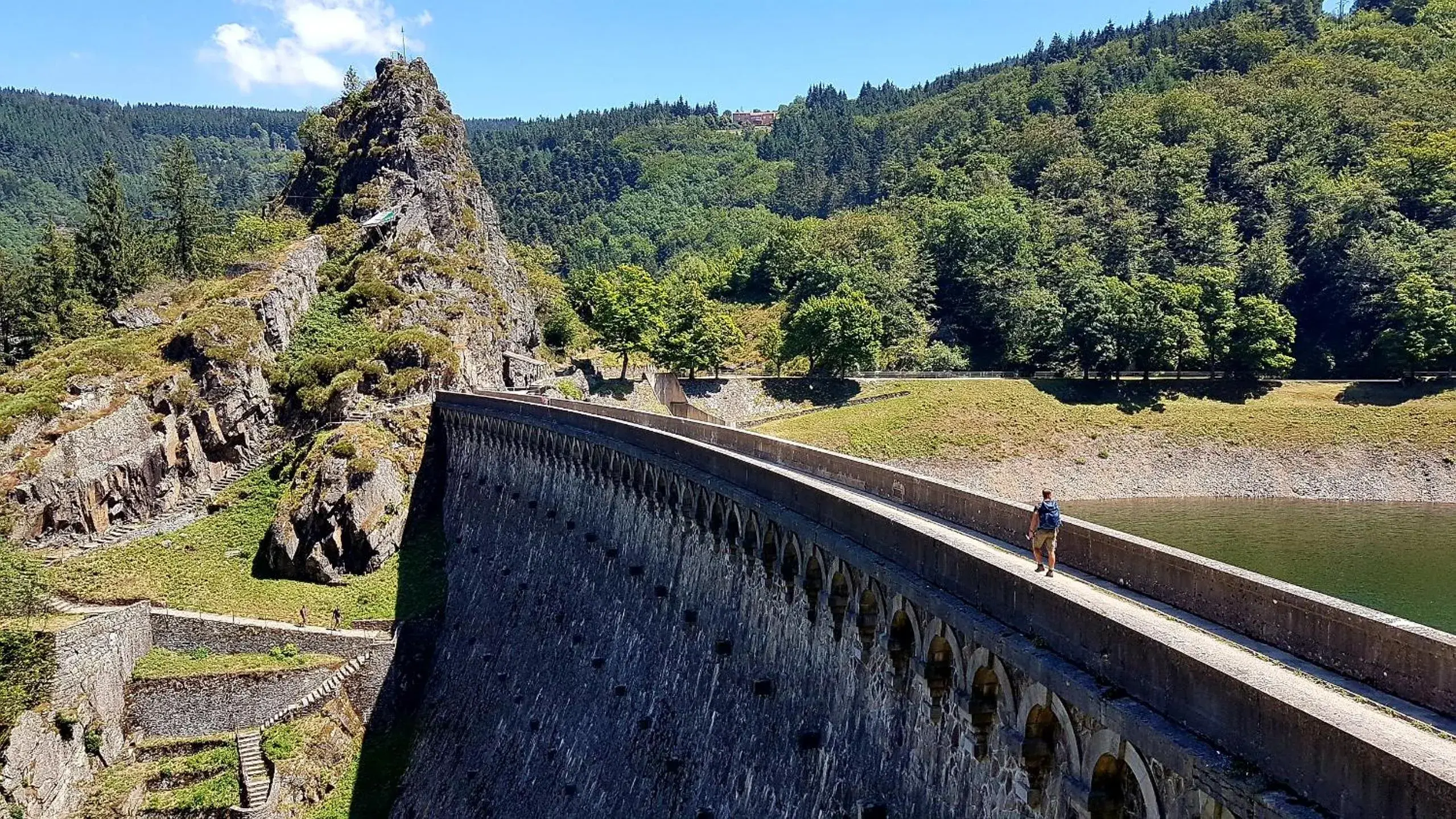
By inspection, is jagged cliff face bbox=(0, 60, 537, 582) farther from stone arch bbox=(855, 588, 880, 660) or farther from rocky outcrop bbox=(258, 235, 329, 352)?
stone arch bbox=(855, 588, 880, 660)

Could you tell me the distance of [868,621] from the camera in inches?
703

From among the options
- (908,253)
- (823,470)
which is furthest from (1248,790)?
(908,253)

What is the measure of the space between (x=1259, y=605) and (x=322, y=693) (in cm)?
4321

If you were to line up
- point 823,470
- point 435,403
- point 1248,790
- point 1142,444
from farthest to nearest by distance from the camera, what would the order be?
1. point 1142,444
2. point 435,403
3. point 823,470
4. point 1248,790

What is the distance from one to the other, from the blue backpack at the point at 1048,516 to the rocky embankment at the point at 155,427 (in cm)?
5865

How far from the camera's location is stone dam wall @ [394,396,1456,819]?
9.40 metres

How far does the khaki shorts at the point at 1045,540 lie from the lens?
14867 millimetres

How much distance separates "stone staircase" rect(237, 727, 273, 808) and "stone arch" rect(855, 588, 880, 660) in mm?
32022

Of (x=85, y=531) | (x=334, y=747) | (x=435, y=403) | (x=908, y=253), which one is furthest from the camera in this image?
(x=908, y=253)

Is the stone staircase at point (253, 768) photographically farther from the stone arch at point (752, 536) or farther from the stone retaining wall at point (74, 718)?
the stone arch at point (752, 536)

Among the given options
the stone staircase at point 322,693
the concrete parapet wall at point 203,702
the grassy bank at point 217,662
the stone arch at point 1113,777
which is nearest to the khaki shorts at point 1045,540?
the stone arch at point 1113,777

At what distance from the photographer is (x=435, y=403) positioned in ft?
213

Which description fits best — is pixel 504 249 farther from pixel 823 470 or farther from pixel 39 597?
pixel 823 470

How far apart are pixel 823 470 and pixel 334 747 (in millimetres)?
28851
